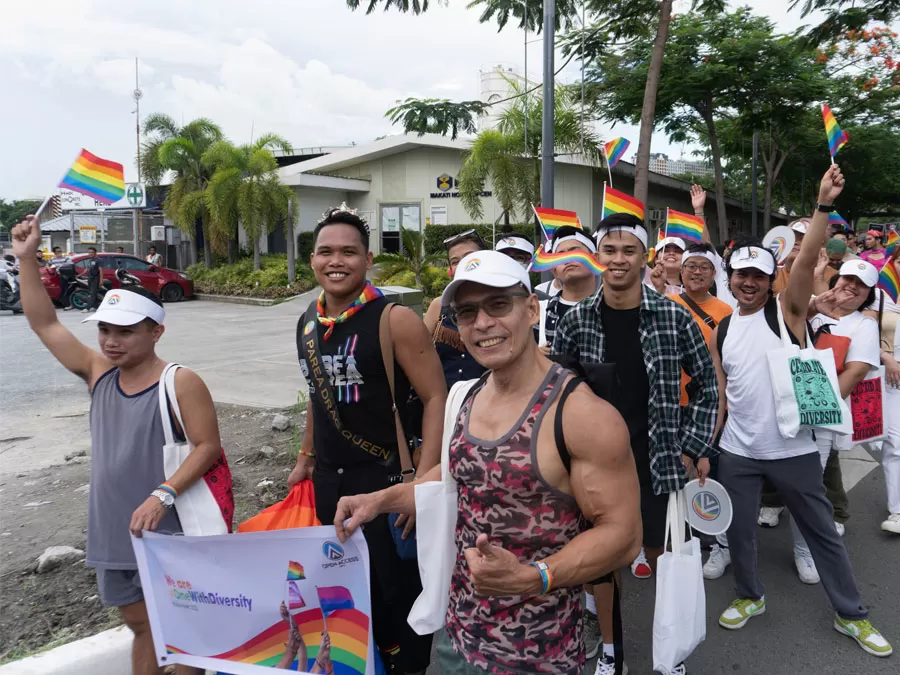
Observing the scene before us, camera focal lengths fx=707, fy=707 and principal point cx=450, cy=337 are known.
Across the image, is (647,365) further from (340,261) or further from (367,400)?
(340,261)

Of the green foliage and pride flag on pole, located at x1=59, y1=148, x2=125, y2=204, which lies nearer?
pride flag on pole, located at x1=59, y1=148, x2=125, y2=204

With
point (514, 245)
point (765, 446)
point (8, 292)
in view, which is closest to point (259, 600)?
point (765, 446)

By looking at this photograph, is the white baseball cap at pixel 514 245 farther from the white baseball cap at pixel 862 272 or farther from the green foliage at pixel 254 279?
the green foliage at pixel 254 279

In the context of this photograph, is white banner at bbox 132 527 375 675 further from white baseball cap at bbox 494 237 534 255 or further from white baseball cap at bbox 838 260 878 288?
→ white baseball cap at bbox 838 260 878 288

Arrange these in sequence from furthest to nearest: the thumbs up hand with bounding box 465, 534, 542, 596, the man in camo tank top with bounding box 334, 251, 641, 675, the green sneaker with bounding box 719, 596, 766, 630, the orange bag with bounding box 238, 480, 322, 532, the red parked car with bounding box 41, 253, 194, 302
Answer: the red parked car with bounding box 41, 253, 194, 302 < the green sneaker with bounding box 719, 596, 766, 630 < the orange bag with bounding box 238, 480, 322, 532 < the man in camo tank top with bounding box 334, 251, 641, 675 < the thumbs up hand with bounding box 465, 534, 542, 596

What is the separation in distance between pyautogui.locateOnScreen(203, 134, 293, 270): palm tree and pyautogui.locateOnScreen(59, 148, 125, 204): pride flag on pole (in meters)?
21.8

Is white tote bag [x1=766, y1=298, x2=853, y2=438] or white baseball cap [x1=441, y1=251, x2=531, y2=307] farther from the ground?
white baseball cap [x1=441, y1=251, x2=531, y2=307]

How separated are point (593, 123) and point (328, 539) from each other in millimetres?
19092

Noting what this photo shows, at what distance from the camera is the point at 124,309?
2.72 m

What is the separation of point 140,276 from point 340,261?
2170 centimetres

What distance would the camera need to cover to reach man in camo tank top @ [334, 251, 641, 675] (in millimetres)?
1734

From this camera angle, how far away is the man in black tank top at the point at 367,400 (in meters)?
2.72

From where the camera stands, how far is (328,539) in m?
2.35

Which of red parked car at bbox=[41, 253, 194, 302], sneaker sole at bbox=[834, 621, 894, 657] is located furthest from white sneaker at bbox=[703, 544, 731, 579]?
red parked car at bbox=[41, 253, 194, 302]
